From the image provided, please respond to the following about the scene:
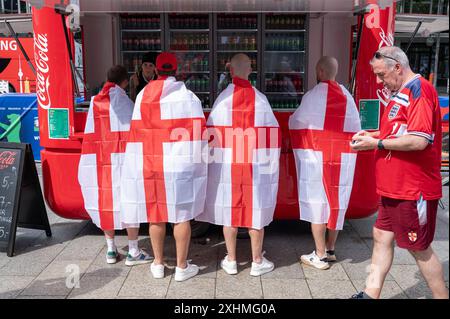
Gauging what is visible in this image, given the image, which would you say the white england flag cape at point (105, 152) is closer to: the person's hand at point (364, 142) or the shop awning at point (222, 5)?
the shop awning at point (222, 5)

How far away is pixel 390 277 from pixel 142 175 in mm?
2030

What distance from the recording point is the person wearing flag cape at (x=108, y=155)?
11.5 ft

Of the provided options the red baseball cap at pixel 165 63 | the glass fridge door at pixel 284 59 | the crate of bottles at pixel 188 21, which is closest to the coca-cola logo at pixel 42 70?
the red baseball cap at pixel 165 63

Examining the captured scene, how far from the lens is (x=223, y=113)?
10.7 feet

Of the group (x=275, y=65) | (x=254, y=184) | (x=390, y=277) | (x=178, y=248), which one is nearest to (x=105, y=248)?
(x=178, y=248)

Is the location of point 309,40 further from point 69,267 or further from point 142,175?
point 69,267

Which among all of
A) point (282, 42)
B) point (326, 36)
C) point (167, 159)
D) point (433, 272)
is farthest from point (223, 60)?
point (433, 272)

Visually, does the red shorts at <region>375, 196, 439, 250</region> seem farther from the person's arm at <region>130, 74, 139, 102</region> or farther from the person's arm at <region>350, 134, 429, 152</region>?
the person's arm at <region>130, 74, 139, 102</region>

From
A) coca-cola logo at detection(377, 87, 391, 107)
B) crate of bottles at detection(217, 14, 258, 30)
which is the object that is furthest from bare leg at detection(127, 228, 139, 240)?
crate of bottles at detection(217, 14, 258, 30)

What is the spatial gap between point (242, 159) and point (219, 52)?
12.9 feet

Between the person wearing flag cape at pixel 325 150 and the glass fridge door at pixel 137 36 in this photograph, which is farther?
the glass fridge door at pixel 137 36

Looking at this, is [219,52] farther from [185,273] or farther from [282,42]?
[185,273]

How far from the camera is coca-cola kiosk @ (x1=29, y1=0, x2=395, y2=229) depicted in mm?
3781

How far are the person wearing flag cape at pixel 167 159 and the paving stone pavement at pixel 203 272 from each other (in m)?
0.24
